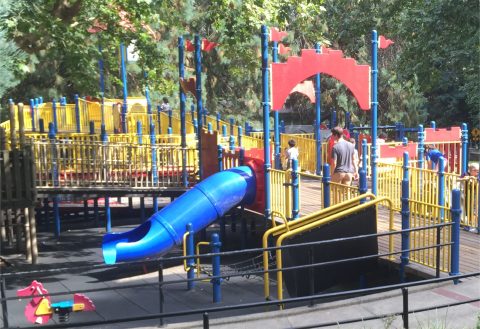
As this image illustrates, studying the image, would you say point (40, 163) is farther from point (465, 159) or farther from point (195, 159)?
point (465, 159)

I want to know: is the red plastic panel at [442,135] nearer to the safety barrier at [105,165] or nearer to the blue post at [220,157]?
the blue post at [220,157]

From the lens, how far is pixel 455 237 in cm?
862

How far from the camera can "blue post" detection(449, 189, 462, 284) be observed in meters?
8.49

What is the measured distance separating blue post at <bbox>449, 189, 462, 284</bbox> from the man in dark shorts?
13.4 feet

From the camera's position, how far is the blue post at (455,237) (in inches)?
334

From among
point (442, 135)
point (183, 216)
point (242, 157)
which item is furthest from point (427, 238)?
point (442, 135)

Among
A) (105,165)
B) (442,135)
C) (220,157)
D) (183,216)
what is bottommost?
(183,216)

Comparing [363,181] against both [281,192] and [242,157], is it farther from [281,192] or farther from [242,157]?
[242,157]

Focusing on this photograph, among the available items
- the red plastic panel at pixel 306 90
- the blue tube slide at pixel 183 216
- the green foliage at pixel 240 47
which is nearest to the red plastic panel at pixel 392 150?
the blue tube slide at pixel 183 216

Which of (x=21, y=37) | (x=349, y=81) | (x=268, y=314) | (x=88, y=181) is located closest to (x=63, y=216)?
(x=88, y=181)

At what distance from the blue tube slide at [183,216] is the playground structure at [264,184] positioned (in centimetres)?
2

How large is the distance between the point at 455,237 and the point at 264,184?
16.6 feet

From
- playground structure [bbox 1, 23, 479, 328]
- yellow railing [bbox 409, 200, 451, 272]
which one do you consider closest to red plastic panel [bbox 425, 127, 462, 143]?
playground structure [bbox 1, 23, 479, 328]

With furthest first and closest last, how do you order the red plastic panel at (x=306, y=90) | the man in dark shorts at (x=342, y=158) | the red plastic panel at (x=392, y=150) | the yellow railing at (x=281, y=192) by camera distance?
the red plastic panel at (x=306, y=90)
the red plastic panel at (x=392, y=150)
the man in dark shorts at (x=342, y=158)
the yellow railing at (x=281, y=192)
